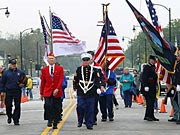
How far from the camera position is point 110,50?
17531 mm

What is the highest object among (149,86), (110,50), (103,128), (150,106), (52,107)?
(110,50)

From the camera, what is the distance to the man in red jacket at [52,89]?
13.8m

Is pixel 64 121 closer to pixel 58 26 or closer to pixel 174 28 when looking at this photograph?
pixel 58 26

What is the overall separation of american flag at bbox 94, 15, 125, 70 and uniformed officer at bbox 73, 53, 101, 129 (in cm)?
275

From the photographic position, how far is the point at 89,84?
45.5ft

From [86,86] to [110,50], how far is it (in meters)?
3.88

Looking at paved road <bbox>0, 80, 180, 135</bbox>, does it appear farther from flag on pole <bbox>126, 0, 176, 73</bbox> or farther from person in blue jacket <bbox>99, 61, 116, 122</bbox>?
flag on pole <bbox>126, 0, 176, 73</bbox>

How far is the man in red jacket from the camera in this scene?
13789 mm

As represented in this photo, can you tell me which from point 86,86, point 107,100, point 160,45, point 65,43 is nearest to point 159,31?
point 160,45

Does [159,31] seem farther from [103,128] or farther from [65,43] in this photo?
[65,43]

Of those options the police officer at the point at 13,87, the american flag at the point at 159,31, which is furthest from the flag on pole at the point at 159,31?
the police officer at the point at 13,87

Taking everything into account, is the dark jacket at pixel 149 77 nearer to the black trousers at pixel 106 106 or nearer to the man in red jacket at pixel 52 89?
the black trousers at pixel 106 106

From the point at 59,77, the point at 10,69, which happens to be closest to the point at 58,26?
the point at 10,69

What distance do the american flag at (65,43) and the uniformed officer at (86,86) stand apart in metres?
5.81
